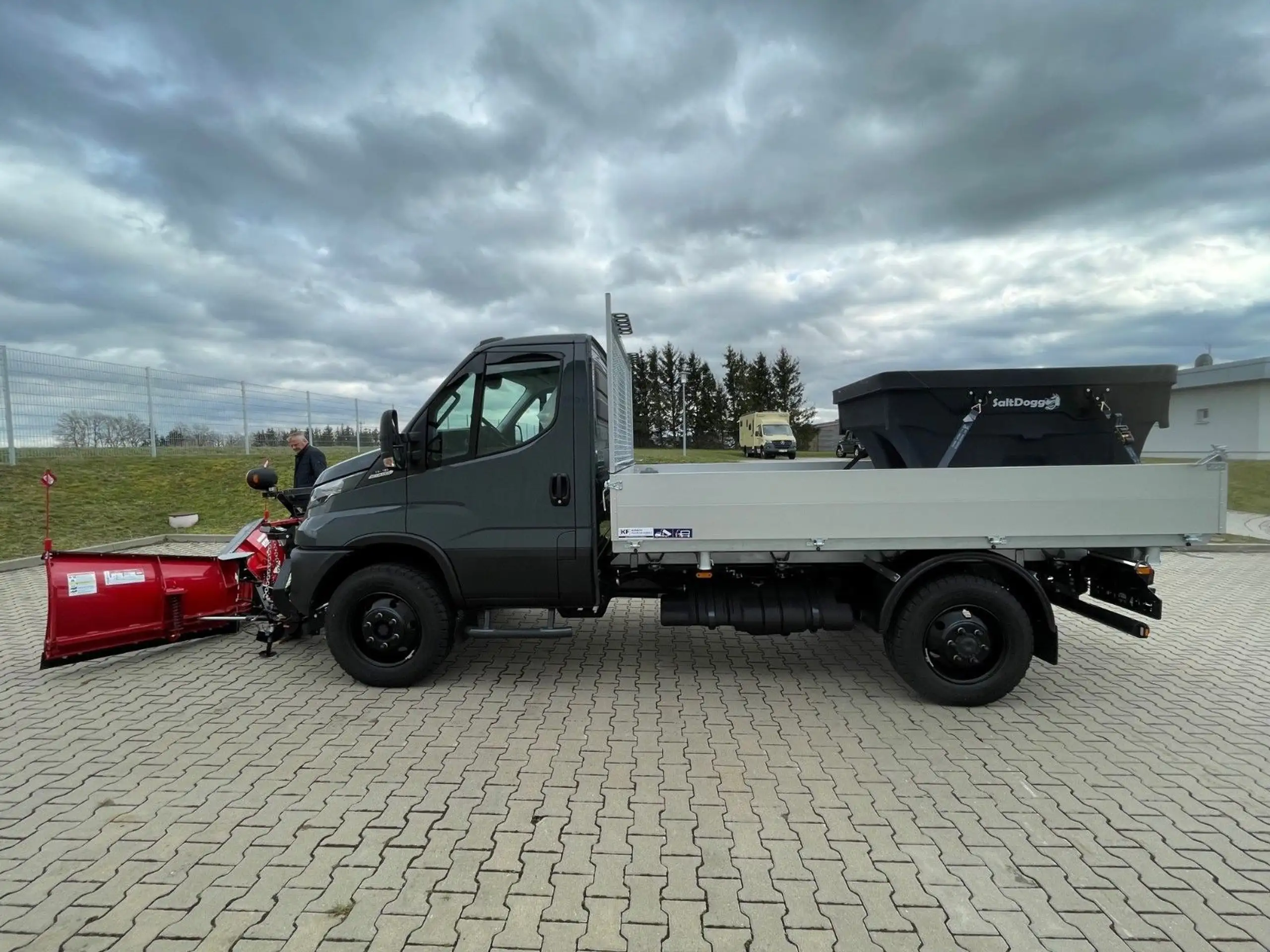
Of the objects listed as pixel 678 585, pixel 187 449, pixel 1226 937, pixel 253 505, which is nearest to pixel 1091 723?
pixel 1226 937

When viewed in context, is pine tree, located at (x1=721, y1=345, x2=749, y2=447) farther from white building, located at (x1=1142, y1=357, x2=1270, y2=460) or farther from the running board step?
the running board step

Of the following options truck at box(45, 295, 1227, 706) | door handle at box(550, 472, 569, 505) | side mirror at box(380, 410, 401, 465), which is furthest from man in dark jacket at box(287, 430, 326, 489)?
door handle at box(550, 472, 569, 505)

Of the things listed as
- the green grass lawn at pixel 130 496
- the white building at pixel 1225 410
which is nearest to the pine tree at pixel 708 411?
the white building at pixel 1225 410

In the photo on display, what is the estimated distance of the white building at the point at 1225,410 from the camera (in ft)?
73.0

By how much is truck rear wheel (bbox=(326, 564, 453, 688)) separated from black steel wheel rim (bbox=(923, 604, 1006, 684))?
130 inches

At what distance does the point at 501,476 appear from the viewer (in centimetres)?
435

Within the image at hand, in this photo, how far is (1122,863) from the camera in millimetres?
2617

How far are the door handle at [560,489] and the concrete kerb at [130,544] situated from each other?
22.6 feet

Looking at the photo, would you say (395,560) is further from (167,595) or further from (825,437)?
(825,437)

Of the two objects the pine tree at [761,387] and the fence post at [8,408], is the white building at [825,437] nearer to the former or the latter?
the pine tree at [761,387]

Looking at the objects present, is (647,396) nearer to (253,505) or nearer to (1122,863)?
(253,505)

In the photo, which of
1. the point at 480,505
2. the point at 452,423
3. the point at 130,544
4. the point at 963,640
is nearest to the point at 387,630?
the point at 480,505

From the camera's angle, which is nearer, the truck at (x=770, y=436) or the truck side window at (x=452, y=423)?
→ the truck side window at (x=452, y=423)

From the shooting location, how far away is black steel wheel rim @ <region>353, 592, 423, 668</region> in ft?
14.4
